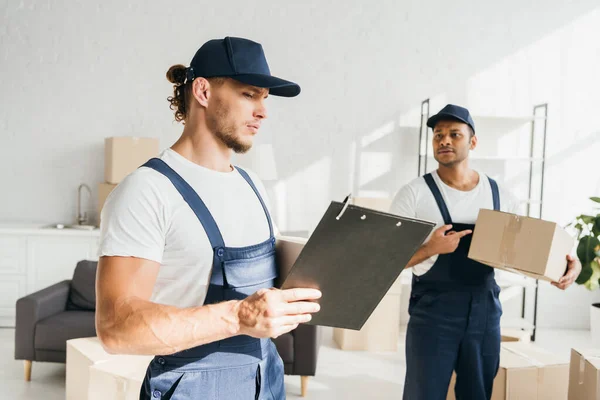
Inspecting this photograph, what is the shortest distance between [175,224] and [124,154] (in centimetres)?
387

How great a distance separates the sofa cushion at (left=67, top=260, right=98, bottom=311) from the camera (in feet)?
13.5

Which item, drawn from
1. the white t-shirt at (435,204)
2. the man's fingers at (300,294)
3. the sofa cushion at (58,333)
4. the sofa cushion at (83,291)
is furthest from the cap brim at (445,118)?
the sofa cushion at (83,291)

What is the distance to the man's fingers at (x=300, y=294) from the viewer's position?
1201mm

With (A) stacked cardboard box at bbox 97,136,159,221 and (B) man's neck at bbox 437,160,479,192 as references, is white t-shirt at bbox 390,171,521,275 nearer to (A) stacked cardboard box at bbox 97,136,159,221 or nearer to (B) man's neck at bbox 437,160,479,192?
(B) man's neck at bbox 437,160,479,192

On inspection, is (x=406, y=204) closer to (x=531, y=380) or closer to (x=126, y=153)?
(x=531, y=380)

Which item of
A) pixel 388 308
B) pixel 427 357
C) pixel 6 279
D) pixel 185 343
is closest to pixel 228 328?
pixel 185 343

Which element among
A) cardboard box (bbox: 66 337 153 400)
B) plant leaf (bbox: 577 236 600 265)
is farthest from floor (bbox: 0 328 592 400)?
plant leaf (bbox: 577 236 600 265)

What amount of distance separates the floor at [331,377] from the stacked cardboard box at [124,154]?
144 centimetres

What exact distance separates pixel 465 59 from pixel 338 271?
185 inches

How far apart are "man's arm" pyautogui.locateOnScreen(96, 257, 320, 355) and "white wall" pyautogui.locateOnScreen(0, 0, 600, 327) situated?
429 cm

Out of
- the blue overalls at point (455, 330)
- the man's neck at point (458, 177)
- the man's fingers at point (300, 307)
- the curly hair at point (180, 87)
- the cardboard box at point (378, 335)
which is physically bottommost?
the cardboard box at point (378, 335)

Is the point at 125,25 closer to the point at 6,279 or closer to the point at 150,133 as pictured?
the point at 150,133

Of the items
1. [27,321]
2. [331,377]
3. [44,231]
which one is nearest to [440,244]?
[331,377]

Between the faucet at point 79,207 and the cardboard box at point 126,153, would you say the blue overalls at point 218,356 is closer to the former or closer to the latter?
the cardboard box at point 126,153
